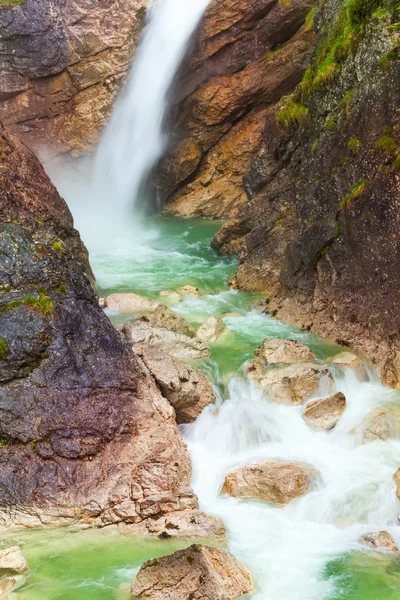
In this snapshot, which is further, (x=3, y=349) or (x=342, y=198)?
(x=342, y=198)

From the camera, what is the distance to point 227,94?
74.8ft

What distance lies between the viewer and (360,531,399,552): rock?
729 cm

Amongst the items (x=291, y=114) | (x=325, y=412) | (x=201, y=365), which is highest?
(x=291, y=114)

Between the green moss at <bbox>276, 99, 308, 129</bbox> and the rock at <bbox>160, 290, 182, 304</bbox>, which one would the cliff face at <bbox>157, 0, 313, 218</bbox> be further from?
the rock at <bbox>160, 290, 182, 304</bbox>

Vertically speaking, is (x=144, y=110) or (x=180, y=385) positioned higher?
(x=144, y=110)

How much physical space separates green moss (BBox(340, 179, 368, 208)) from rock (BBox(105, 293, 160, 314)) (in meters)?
5.02

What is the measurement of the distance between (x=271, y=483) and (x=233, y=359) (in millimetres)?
3577

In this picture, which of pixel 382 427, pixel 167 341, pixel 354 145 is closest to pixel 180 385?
pixel 167 341

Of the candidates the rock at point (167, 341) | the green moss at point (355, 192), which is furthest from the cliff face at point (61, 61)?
the rock at point (167, 341)

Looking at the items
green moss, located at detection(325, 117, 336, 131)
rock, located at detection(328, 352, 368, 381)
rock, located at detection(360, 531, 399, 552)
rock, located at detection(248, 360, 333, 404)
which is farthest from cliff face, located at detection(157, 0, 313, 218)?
rock, located at detection(360, 531, 399, 552)

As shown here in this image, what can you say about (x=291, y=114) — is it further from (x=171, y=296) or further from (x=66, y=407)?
(x=66, y=407)

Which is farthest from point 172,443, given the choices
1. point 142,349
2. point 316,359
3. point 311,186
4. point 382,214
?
point 311,186

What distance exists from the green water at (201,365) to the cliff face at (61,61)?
548 centimetres

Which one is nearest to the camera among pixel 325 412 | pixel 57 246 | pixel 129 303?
pixel 57 246
